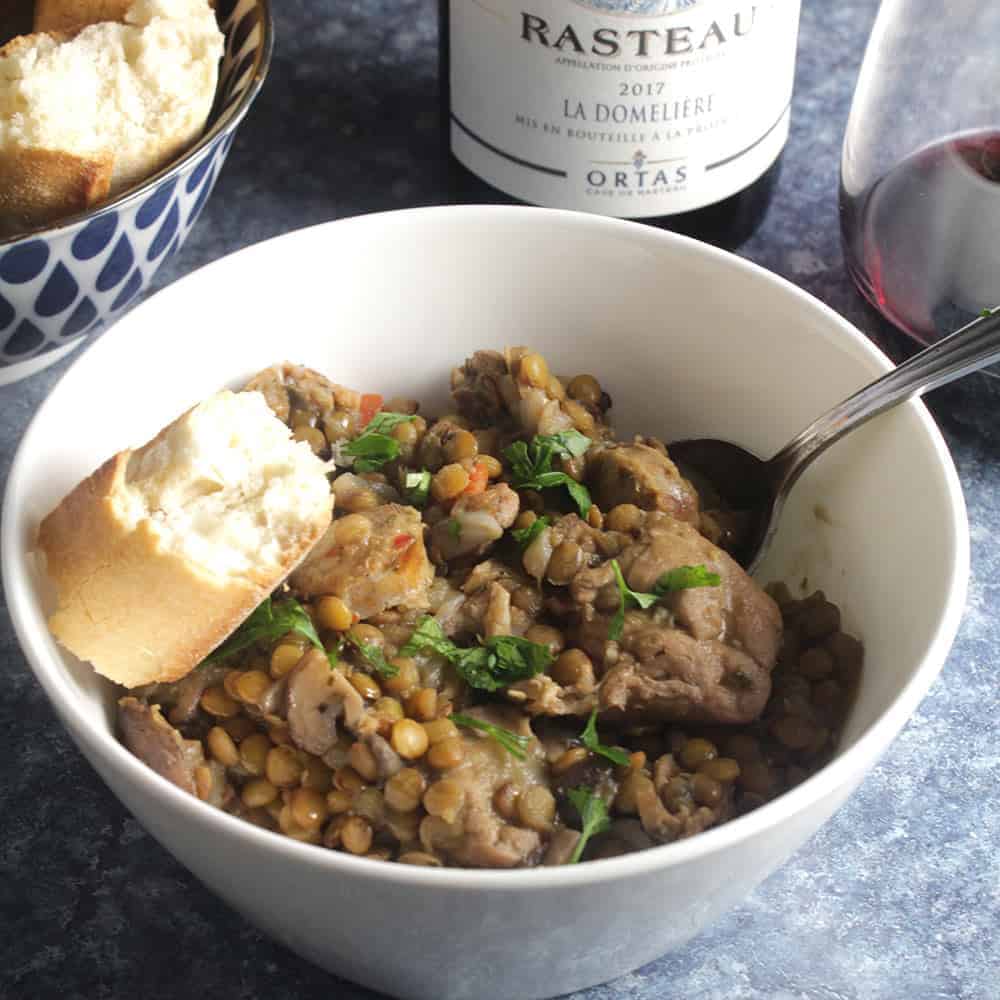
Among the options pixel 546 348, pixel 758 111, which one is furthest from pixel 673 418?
pixel 758 111

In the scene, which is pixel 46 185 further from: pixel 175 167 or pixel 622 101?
pixel 622 101

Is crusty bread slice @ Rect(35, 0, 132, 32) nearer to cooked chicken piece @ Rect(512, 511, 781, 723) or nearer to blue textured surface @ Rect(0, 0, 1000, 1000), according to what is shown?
blue textured surface @ Rect(0, 0, 1000, 1000)

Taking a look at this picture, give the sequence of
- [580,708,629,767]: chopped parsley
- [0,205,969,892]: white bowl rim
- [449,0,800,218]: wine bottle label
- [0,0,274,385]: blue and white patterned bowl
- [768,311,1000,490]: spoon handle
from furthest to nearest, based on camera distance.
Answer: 1. [449,0,800,218]: wine bottle label
2. [0,0,274,385]: blue and white patterned bowl
3. [768,311,1000,490]: spoon handle
4. [580,708,629,767]: chopped parsley
5. [0,205,969,892]: white bowl rim

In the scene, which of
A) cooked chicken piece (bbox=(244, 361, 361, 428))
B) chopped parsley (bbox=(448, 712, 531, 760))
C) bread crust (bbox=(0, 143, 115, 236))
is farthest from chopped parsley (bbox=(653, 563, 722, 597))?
bread crust (bbox=(0, 143, 115, 236))

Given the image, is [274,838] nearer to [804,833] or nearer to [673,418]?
[804,833]

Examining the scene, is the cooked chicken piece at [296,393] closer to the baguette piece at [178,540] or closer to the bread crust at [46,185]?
the baguette piece at [178,540]

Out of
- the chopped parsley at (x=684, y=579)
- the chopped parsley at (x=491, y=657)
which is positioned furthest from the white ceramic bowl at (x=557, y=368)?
the chopped parsley at (x=491, y=657)
